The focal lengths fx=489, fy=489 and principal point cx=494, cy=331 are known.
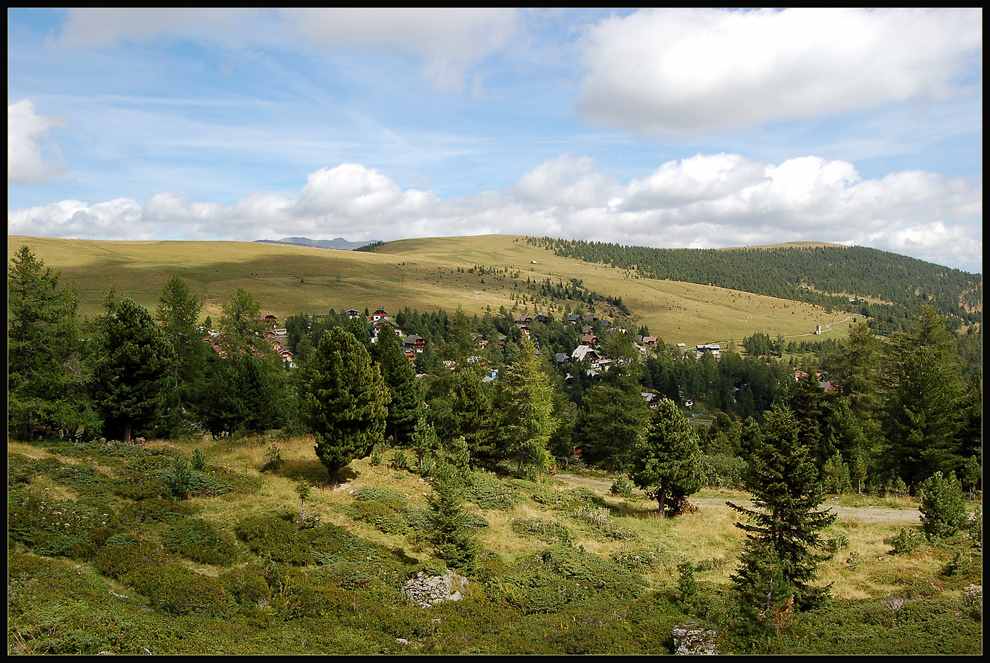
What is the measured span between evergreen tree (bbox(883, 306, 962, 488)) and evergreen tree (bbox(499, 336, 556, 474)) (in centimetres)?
3005

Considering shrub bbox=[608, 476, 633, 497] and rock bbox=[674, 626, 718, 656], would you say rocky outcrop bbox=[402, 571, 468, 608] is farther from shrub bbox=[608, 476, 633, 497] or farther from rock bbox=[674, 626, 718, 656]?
shrub bbox=[608, 476, 633, 497]

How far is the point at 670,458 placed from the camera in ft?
105

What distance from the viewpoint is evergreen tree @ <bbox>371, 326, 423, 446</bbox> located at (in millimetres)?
40562

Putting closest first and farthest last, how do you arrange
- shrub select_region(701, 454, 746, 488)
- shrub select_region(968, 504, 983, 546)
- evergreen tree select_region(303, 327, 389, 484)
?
shrub select_region(968, 504, 983, 546) → evergreen tree select_region(303, 327, 389, 484) → shrub select_region(701, 454, 746, 488)

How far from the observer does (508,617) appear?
17.0m

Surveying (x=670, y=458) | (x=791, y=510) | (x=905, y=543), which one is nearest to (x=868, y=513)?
(x=905, y=543)

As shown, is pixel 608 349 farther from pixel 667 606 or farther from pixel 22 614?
pixel 22 614

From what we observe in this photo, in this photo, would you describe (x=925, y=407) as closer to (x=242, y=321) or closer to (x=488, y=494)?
(x=488, y=494)

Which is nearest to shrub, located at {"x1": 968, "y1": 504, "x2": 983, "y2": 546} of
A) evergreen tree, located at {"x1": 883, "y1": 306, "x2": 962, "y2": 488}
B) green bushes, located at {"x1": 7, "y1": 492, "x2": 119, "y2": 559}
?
evergreen tree, located at {"x1": 883, "y1": 306, "x2": 962, "y2": 488}

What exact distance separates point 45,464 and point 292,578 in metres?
15.5

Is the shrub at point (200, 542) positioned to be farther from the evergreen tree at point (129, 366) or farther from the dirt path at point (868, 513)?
the dirt path at point (868, 513)

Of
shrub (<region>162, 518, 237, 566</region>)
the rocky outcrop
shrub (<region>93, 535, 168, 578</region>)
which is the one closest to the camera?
shrub (<region>93, 535, 168, 578</region>)

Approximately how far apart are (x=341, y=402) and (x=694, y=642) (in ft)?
64.6

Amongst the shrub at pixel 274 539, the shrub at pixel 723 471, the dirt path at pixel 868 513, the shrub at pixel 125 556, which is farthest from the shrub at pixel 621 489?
the shrub at pixel 125 556
